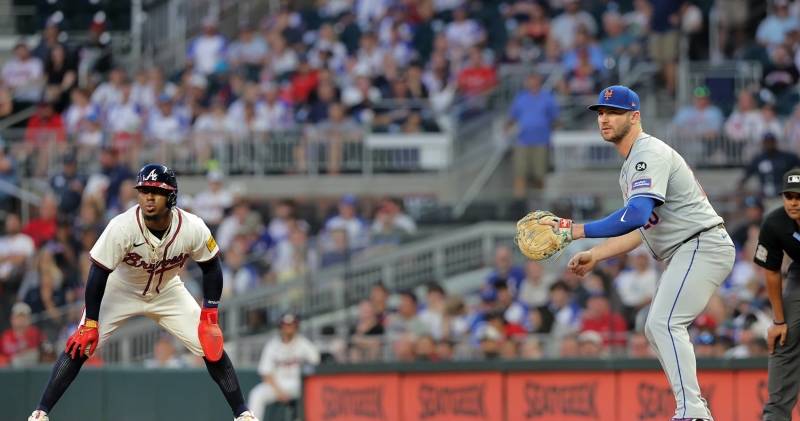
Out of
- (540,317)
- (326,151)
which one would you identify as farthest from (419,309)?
(326,151)

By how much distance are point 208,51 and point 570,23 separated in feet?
19.8

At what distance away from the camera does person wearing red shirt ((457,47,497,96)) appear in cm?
1809

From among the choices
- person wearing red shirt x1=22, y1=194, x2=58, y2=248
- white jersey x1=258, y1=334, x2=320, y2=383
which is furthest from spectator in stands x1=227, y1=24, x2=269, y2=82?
white jersey x1=258, y1=334, x2=320, y2=383

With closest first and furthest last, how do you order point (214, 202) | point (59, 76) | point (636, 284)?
point (636, 284)
point (214, 202)
point (59, 76)

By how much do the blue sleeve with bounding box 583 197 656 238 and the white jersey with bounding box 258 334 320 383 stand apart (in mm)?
6310

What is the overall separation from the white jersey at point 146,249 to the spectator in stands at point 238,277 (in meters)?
6.23

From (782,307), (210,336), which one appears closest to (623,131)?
(782,307)

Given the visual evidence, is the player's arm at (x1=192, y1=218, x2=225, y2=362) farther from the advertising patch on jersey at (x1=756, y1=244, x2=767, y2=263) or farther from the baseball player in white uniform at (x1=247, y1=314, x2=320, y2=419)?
the baseball player in white uniform at (x1=247, y1=314, x2=320, y2=419)

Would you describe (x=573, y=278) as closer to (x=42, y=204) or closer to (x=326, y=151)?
(x=326, y=151)

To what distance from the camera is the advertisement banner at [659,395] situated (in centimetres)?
1146

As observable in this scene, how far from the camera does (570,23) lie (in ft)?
61.7

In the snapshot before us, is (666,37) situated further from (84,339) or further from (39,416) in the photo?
(39,416)

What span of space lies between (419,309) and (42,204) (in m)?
6.20

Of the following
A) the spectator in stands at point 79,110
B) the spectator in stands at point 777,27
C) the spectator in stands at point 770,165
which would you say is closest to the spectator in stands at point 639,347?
the spectator in stands at point 770,165
